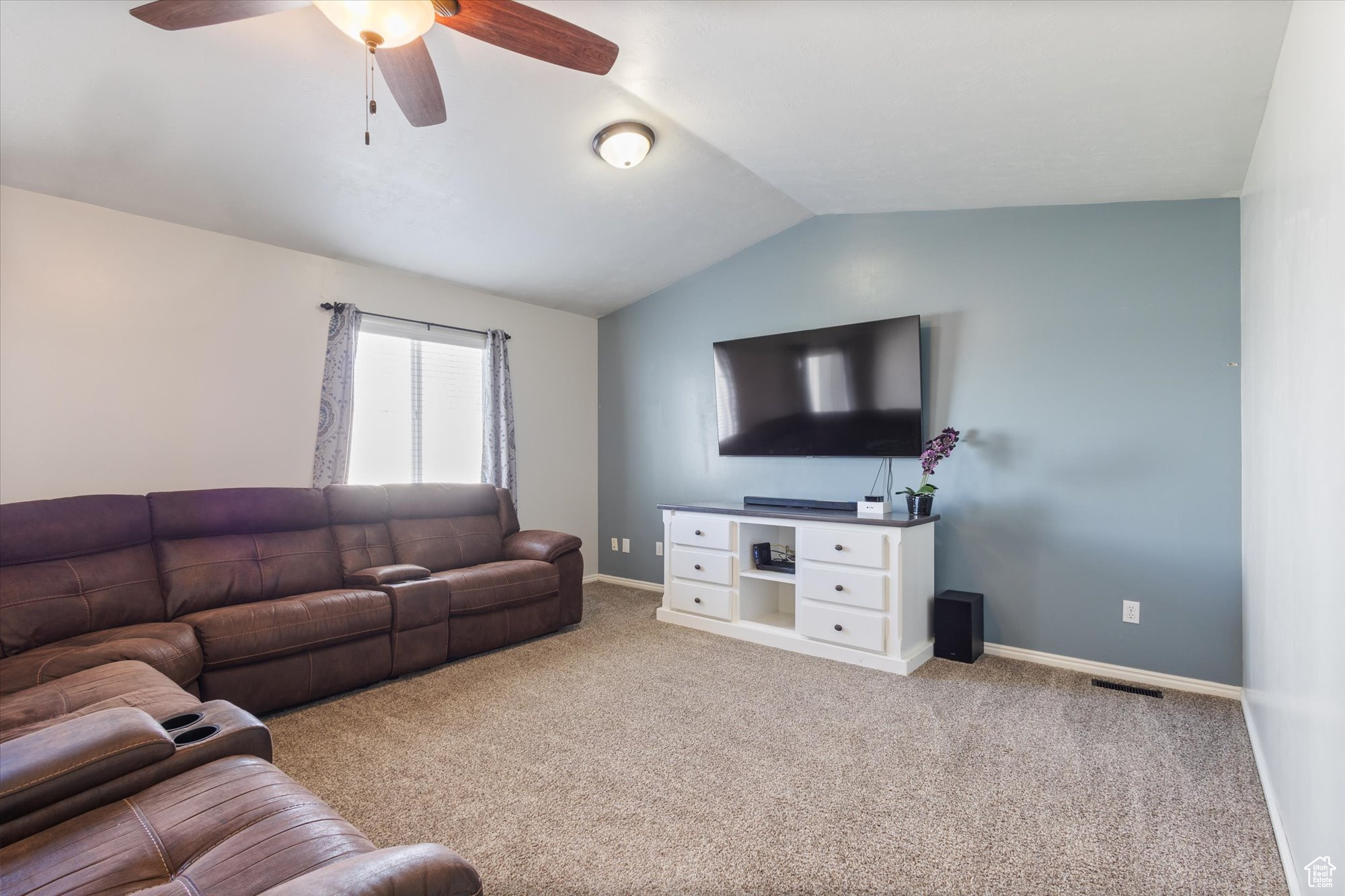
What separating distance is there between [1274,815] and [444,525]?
12.8 ft

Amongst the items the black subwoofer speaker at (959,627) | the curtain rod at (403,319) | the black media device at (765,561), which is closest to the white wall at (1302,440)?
the black subwoofer speaker at (959,627)

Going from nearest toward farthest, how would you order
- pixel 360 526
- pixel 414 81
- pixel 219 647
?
pixel 414 81, pixel 219 647, pixel 360 526

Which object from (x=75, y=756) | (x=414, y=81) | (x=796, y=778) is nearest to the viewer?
(x=75, y=756)

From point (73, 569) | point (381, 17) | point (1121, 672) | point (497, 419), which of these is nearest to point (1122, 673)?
point (1121, 672)

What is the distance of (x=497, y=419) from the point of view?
4.77 metres

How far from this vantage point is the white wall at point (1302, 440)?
1.29 meters

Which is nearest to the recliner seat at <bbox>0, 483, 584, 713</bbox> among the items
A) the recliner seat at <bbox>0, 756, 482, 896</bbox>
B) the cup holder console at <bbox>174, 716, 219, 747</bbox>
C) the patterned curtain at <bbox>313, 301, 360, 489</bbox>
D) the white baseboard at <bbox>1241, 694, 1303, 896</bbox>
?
the patterned curtain at <bbox>313, 301, 360, 489</bbox>

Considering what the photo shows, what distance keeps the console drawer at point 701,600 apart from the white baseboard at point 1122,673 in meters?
1.48

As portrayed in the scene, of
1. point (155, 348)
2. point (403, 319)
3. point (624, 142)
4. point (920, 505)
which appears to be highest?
point (624, 142)

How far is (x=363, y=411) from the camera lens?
422 centimetres

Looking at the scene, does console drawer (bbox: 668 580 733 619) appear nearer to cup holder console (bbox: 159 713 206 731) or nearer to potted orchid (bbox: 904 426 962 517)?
potted orchid (bbox: 904 426 962 517)

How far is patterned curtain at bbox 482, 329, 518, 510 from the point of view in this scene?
4.76m

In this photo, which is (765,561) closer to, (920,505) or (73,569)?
(920,505)

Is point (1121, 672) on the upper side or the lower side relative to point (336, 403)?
lower
